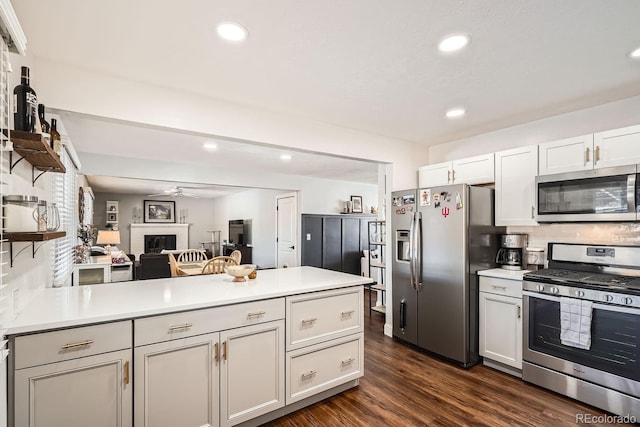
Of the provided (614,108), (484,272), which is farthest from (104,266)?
(614,108)

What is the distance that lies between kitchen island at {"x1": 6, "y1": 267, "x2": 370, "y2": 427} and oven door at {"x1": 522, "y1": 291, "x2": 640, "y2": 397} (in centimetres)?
143

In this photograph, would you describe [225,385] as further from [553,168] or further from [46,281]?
[553,168]

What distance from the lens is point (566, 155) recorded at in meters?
2.74

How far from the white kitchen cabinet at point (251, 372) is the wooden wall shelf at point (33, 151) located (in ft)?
4.35

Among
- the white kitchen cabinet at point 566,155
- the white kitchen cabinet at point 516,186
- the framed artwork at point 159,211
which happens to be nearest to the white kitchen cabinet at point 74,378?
the white kitchen cabinet at point 516,186

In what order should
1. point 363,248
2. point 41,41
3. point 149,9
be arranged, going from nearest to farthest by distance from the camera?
point 149,9, point 41,41, point 363,248

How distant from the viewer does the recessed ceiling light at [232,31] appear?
1689 mm

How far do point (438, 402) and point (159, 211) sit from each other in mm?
10525

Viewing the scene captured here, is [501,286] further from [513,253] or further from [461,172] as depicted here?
[461,172]

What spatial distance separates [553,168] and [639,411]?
72.6 inches

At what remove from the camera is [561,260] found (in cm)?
292

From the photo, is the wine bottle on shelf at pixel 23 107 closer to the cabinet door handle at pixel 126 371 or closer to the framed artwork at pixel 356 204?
the cabinet door handle at pixel 126 371

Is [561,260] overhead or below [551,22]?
below

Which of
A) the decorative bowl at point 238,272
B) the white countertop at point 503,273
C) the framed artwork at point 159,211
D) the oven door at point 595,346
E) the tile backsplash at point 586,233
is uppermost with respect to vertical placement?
the framed artwork at point 159,211
